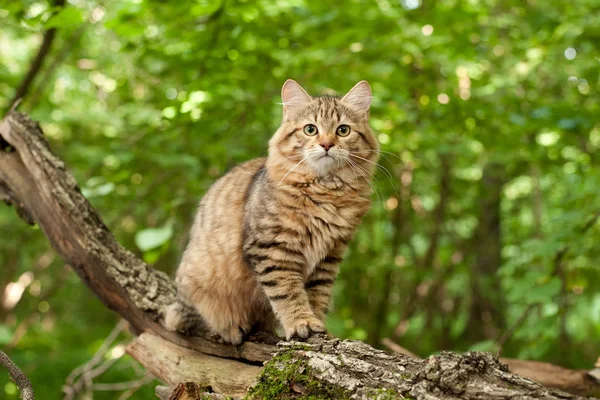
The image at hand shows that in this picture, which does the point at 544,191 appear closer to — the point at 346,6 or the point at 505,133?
the point at 505,133

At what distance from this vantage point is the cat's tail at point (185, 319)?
10.1ft

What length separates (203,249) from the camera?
123 inches

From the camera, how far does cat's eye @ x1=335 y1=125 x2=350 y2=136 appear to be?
10.2 ft

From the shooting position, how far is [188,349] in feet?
10.3

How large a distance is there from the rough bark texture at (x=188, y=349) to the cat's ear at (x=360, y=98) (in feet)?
4.73

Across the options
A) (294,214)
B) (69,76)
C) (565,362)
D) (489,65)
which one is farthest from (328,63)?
(565,362)

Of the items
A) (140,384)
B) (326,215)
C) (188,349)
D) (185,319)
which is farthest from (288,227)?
(140,384)

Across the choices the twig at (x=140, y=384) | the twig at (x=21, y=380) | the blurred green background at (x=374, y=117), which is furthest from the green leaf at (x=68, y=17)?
the twig at (x=140, y=384)

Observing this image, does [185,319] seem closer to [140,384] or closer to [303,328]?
[303,328]

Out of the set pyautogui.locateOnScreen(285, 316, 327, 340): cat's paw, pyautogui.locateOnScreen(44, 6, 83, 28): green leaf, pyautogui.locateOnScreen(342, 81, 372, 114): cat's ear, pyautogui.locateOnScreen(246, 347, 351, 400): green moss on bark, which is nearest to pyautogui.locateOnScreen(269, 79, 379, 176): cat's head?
pyautogui.locateOnScreen(342, 81, 372, 114): cat's ear

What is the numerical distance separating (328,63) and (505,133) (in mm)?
1692

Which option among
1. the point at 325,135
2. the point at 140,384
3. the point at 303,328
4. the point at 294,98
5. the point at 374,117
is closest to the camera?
the point at 303,328

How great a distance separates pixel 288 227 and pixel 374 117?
2305mm

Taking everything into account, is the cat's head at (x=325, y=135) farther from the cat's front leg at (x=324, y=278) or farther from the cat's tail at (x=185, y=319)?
the cat's tail at (x=185, y=319)
